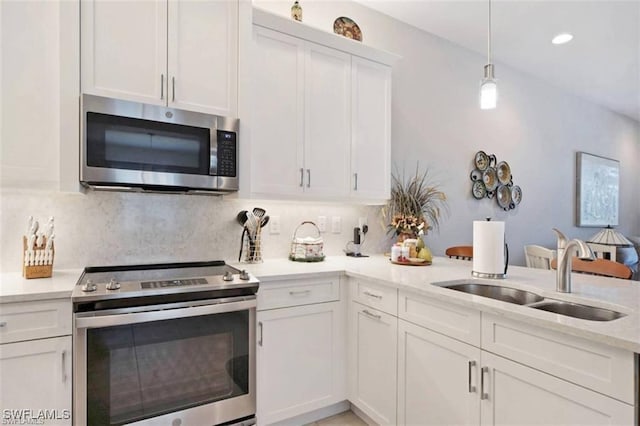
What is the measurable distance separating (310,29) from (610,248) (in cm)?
391

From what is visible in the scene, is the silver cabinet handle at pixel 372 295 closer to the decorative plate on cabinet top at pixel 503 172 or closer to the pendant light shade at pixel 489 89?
→ the pendant light shade at pixel 489 89

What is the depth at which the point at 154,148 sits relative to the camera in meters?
1.77

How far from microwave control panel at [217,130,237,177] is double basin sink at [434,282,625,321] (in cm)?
127

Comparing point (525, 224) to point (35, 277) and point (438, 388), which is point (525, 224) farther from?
point (35, 277)

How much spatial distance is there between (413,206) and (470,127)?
4.29 feet

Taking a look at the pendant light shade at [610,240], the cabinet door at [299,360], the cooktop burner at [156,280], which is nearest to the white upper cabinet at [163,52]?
the cooktop burner at [156,280]

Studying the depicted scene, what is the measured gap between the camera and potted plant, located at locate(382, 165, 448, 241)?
8.58 feet

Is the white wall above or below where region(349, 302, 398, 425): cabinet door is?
above

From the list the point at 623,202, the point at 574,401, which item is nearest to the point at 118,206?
the point at 574,401

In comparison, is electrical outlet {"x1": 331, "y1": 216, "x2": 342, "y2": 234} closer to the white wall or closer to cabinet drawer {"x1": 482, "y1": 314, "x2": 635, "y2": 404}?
the white wall

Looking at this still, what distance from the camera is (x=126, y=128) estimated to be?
1.70 m

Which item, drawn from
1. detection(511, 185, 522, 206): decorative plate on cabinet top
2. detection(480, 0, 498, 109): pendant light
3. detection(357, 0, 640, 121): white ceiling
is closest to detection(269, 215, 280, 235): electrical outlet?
detection(480, 0, 498, 109): pendant light

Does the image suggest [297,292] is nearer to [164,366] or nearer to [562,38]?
[164,366]

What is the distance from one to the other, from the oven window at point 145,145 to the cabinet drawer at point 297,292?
2.40ft
